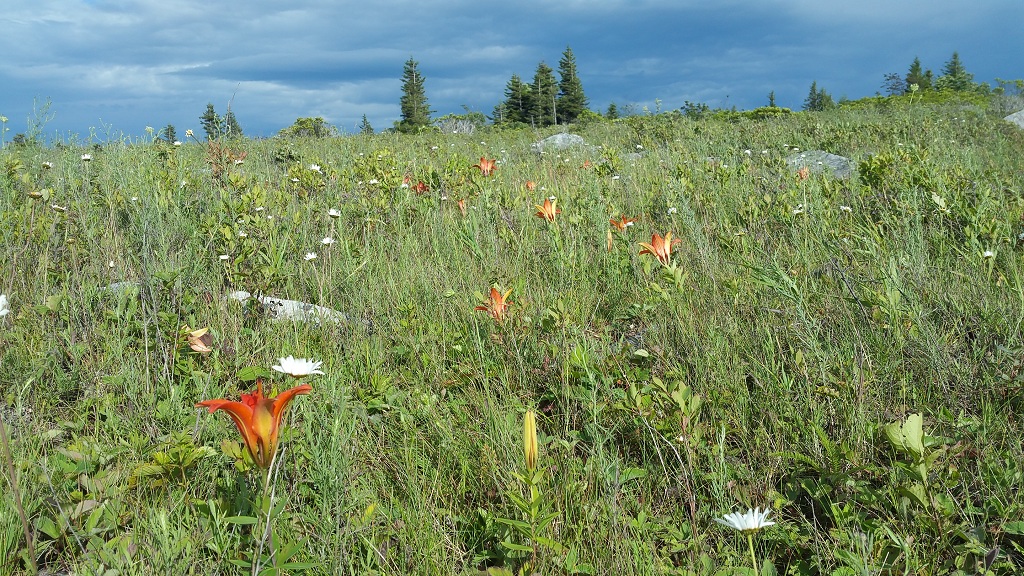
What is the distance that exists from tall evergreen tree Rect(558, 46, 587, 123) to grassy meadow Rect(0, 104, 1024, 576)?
1327 inches

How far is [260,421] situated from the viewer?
130cm

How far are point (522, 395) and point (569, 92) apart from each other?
122 ft

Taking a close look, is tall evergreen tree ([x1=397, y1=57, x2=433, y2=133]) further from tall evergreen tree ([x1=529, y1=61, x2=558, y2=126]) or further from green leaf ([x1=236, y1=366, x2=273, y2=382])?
green leaf ([x1=236, y1=366, x2=273, y2=382])

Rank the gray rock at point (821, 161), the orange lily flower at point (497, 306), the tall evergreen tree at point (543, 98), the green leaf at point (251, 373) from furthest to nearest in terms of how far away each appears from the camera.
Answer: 1. the tall evergreen tree at point (543, 98)
2. the gray rock at point (821, 161)
3. the orange lily flower at point (497, 306)
4. the green leaf at point (251, 373)

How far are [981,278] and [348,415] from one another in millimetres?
2852

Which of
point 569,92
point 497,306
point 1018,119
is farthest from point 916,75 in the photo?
point 497,306

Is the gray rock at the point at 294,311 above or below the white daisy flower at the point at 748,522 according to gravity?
above

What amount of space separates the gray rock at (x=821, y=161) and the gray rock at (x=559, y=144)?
3465 millimetres

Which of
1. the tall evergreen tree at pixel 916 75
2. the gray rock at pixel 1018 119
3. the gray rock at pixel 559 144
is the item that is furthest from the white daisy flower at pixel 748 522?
the tall evergreen tree at pixel 916 75

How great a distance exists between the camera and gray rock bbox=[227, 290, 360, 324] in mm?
2965

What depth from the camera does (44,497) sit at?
1.72 metres

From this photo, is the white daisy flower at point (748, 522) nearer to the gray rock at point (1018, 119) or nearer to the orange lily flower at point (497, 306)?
the orange lily flower at point (497, 306)

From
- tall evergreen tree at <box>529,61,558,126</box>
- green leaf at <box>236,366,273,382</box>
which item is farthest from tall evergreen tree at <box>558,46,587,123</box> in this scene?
green leaf at <box>236,366,273,382</box>

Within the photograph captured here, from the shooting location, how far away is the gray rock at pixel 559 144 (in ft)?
32.1
